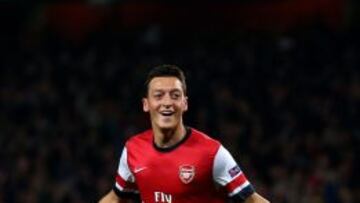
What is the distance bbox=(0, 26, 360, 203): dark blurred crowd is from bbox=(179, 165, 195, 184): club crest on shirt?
179 inches

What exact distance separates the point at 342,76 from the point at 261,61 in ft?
5.42

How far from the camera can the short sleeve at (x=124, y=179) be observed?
16.9 ft

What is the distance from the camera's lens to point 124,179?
5.16 m

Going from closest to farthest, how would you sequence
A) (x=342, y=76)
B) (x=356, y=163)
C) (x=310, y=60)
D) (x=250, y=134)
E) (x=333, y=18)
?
1. (x=356, y=163)
2. (x=250, y=134)
3. (x=342, y=76)
4. (x=310, y=60)
5. (x=333, y=18)

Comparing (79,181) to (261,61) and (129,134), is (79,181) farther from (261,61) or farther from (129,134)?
(261,61)

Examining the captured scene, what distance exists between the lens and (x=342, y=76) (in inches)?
500

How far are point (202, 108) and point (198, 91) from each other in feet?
2.51

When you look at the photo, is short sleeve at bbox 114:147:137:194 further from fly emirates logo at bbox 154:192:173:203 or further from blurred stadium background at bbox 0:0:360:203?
blurred stadium background at bbox 0:0:360:203

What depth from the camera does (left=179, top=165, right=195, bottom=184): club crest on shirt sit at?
4844 mm

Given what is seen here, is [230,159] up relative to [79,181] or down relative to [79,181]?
up

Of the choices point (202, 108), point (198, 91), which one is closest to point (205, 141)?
point (202, 108)

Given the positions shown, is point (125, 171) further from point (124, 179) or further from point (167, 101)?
point (167, 101)

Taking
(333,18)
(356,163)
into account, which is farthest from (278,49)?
(356,163)

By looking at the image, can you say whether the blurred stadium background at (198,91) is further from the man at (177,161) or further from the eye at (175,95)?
the eye at (175,95)
